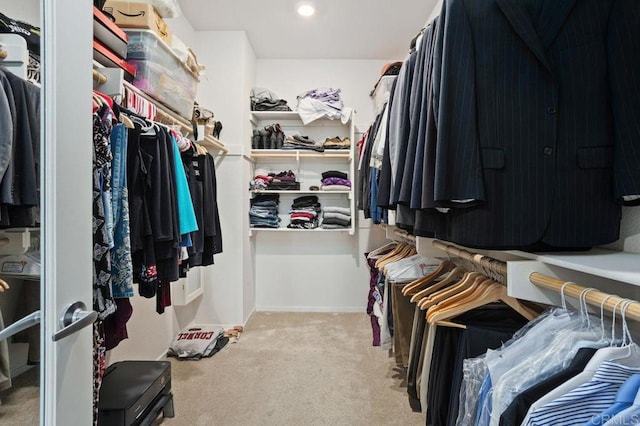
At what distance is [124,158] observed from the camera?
125cm

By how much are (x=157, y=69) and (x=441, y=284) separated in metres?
1.81

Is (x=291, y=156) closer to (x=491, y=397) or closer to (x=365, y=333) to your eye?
(x=365, y=333)

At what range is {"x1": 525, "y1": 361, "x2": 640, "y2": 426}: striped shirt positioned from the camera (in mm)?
580

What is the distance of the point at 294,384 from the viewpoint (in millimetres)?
2074

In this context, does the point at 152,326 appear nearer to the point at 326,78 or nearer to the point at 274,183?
the point at 274,183

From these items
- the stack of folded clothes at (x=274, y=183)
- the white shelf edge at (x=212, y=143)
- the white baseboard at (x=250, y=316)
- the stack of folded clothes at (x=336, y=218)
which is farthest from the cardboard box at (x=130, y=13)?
the white baseboard at (x=250, y=316)

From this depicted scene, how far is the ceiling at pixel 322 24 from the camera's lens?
2623 mm

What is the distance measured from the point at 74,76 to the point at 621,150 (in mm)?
1304

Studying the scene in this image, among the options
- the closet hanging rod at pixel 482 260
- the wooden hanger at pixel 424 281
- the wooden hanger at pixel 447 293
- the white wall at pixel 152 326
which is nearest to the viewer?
the closet hanging rod at pixel 482 260

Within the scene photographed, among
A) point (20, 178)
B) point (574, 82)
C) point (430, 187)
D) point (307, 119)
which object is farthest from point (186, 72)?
point (574, 82)

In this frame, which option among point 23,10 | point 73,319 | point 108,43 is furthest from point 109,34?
point 73,319

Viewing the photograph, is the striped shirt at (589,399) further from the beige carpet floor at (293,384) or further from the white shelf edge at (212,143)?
the white shelf edge at (212,143)

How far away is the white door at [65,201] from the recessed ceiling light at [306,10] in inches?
87.2

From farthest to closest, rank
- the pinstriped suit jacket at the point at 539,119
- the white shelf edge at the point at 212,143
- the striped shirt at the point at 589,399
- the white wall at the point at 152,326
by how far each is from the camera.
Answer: the white shelf edge at the point at 212,143 → the white wall at the point at 152,326 → the pinstriped suit jacket at the point at 539,119 → the striped shirt at the point at 589,399
